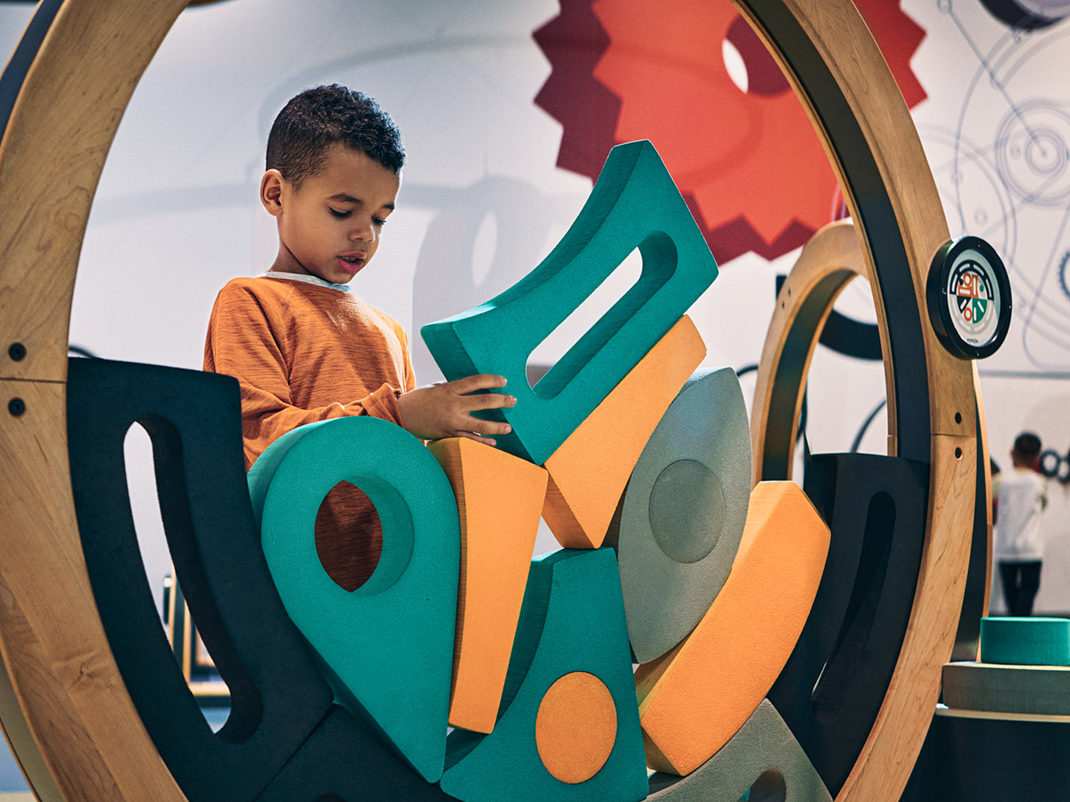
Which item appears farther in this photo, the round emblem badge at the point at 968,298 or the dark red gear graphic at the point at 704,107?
the dark red gear graphic at the point at 704,107

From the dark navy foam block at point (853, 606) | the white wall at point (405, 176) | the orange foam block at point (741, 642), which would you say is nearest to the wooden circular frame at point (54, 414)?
the orange foam block at point (741, 642)

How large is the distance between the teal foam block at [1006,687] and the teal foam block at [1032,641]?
25 mm

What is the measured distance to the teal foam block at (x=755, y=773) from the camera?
35.9 inches

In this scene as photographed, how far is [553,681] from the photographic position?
2.76ft

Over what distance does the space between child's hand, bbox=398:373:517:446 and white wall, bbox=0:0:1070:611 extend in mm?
2018

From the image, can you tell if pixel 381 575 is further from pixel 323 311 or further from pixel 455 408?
pixel 323 311

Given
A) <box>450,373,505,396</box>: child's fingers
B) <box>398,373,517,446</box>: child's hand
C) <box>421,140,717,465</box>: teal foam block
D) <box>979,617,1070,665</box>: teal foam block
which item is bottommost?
<box>979,617,1070,665</box>: teal foam block

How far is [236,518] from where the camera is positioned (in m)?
0.71

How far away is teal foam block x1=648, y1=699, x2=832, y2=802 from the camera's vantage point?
91 centimetres

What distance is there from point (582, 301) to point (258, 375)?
34 cm

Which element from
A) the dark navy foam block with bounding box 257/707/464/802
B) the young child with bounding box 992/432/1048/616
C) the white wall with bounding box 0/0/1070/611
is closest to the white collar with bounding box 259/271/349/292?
the dark navy foam block with bounding box 257/707/464/802

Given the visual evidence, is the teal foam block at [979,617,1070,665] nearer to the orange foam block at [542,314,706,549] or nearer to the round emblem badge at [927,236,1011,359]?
the round emblem badge at [927,236,1011,359]

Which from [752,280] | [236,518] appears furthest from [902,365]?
[752,280]

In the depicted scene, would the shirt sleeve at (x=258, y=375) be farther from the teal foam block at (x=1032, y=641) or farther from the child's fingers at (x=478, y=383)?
the teal foam block at (x=1032, y=641)
